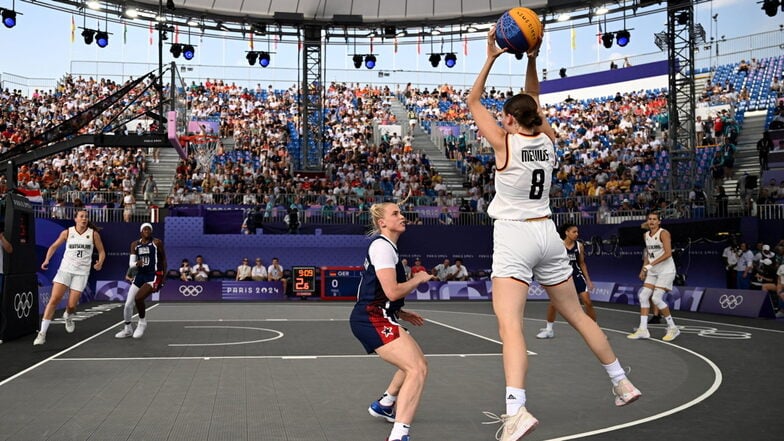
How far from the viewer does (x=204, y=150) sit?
34.6 m

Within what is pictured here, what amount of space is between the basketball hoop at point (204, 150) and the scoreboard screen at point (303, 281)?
339 inches

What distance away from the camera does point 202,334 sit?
14.1m

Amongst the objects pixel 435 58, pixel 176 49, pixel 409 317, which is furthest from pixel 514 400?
pixel 176 49

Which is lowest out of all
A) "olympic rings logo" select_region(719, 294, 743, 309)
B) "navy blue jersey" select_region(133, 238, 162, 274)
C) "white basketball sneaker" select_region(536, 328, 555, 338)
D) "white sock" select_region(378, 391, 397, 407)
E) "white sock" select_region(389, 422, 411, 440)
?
"olympic rings logo" select_region(719, 294, 743, 309)

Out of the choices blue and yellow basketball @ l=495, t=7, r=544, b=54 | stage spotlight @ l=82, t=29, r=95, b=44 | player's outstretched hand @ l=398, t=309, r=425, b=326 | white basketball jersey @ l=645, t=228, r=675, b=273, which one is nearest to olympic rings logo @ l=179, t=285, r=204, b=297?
stage spotlight @ l=82, t=29, r=95, b=44

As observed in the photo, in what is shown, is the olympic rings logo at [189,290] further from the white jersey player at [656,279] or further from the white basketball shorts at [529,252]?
the white basketball shorts at [529,252]

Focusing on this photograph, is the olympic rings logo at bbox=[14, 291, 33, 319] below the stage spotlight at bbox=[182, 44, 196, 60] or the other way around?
below

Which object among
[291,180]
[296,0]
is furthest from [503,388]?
[296,0]

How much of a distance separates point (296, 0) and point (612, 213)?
18208mm

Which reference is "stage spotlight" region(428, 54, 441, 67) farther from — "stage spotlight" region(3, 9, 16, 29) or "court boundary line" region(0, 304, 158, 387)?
"court boundary line" region(0, 304, 158, 387)

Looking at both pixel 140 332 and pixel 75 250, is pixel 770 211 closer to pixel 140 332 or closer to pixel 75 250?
pixel 140 332

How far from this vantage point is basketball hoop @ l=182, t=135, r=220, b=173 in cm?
3306

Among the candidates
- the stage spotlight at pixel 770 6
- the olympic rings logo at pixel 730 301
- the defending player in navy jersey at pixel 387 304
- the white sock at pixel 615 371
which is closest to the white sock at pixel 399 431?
the defending player in navy jersey at pixel 387 304

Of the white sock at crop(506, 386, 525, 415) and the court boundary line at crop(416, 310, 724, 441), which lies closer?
the white sock at crop(506, 386, 525, 415)
